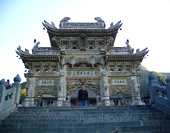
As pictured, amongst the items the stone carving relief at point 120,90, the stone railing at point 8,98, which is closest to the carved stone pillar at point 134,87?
the stone carving relief at point 120,90

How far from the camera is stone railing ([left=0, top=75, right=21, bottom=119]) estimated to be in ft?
21.9

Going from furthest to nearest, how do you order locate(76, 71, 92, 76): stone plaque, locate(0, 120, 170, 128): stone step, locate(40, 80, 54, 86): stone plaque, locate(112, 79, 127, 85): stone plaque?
locate(76, 71, 92, 76): stone plaque < locate(112, 79, 127, 85): stone plaque < locate(40, 80, 54, 86): stone plaque < locate(0, 120, 170, 128): stone step

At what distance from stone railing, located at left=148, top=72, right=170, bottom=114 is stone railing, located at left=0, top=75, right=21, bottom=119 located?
23.0 feet

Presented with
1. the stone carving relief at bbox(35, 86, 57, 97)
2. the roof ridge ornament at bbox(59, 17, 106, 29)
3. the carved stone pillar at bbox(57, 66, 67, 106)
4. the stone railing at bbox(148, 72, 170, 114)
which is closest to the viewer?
the stone railing at bbox(148, 72, 170, 114)

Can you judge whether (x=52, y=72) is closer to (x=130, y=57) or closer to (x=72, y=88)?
(x=72, y=88)

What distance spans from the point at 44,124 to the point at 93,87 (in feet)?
32.1

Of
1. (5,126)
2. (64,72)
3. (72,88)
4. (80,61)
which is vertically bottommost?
(5,126)

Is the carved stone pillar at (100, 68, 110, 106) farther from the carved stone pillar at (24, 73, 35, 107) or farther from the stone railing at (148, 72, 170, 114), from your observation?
the carved stone pillar at (24, 73, 35, 107)

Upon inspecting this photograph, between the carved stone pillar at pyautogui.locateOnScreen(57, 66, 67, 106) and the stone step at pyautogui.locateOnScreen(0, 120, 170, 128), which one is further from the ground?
the carved stone pillar at pyautogui.locateOnScreen(57, 66, 67, 106)

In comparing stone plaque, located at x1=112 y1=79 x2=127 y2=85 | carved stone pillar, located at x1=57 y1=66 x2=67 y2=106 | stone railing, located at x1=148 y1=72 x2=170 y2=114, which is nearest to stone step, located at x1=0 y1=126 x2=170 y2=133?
stone railing, located at x1=148 y1=72 x2=170 y2=114

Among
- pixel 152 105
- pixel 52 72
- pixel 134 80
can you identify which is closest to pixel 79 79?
pixel 52 72

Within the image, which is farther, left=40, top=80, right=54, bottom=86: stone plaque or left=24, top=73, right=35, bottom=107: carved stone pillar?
left=40, top=80, right=54, bottom=86: stone plaque

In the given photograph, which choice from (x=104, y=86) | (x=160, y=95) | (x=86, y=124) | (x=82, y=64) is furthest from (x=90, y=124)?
(x=82, y=64)

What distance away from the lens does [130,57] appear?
1523 cm
